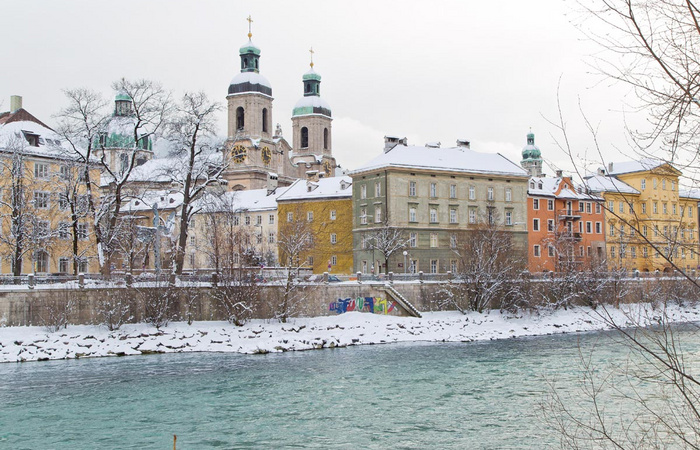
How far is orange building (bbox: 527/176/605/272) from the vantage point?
73750 millimetres

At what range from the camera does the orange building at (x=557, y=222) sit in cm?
7375

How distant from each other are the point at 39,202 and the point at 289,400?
33.9 m

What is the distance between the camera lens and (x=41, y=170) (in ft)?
178

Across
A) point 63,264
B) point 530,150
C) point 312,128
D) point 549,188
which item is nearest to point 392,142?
point 549,188

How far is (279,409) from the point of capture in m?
21.9

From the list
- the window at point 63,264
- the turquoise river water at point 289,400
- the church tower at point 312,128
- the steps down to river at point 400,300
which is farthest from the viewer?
the church tower at point 312,128

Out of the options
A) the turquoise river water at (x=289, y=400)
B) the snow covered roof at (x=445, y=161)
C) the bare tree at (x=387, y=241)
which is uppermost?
the snow covered roof at (x=445, y=161)

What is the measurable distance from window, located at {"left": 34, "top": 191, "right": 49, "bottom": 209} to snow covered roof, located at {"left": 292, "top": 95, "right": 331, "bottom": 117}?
74702mm

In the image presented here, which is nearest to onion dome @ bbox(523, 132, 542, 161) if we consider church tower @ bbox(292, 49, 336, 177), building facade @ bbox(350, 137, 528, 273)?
church tower @ bbox(292, 49, 336, 177)

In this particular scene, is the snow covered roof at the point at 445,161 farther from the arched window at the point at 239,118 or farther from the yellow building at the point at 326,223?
the arched window at the point at 239,118

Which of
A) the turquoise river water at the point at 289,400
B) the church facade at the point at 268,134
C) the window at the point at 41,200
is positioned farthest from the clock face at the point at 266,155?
the turquoise river water at the point at 289,400

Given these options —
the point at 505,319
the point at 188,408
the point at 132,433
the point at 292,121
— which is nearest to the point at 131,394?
the point at 188,408

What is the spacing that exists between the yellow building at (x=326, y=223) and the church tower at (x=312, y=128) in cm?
4645

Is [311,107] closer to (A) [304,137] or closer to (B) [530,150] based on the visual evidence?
(A) [304,137]
